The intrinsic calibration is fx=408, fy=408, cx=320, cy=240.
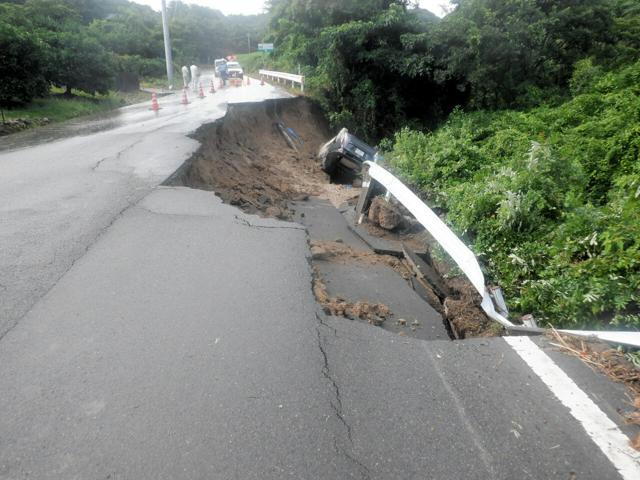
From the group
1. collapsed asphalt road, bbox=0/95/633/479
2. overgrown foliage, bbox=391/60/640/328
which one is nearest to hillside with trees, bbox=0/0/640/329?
overgrown foliage, bbox=391/60/640/328

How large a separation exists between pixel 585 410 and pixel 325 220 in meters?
6.21

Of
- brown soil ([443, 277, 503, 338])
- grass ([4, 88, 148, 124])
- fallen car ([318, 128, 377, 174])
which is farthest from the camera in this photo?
grass ([4, 88, 148, 124])

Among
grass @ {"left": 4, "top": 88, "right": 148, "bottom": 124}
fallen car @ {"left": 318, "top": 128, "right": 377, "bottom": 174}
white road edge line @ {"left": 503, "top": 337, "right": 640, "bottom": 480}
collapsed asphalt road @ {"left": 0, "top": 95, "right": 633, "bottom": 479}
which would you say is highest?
white road edge line @ {"left": 503, "top": 337, "right": 640, "bottom": 480}

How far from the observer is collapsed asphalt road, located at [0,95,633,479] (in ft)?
6.77

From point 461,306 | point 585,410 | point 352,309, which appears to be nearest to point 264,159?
point 461,306

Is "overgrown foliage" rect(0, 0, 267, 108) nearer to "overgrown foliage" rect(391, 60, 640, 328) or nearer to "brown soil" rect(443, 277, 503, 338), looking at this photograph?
"overgrown foliage" rect(391, 60, 640, 328)

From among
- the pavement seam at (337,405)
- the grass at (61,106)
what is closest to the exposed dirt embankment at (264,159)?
the pavement seam at (337,405)

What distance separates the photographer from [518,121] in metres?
10.0

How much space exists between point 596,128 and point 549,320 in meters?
5.11

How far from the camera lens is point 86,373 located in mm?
2613

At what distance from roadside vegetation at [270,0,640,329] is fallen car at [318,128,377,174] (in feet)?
4.53

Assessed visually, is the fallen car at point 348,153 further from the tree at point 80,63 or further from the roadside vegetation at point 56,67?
the tree at point 80,63

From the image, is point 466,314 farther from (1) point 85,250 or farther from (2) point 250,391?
(1) point 85,250

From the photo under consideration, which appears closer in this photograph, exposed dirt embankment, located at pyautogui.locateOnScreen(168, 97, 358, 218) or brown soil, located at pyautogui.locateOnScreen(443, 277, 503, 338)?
brown soil, located at pyautogui.locateOnScreen(443, 277, 503, 338)
